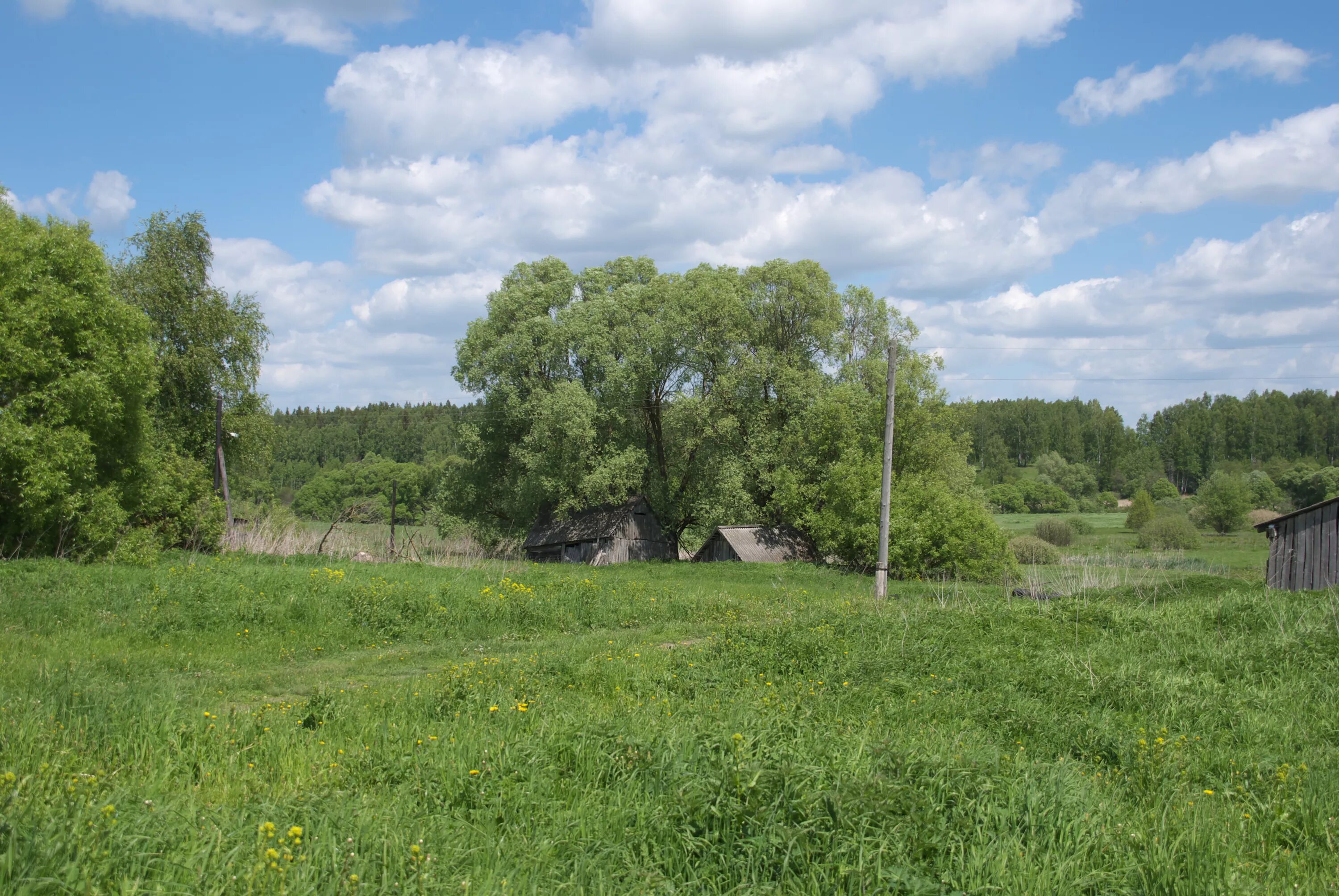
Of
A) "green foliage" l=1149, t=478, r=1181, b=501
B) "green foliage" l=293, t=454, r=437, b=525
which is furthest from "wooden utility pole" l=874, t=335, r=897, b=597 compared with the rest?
"green foliage" l=1149, t=478, r=1181, b=501

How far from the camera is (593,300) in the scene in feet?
127

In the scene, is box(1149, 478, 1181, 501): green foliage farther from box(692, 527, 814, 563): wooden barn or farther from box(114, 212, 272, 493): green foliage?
box(114, 212, 272, 493): green foliage

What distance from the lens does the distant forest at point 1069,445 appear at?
8225 centimetres

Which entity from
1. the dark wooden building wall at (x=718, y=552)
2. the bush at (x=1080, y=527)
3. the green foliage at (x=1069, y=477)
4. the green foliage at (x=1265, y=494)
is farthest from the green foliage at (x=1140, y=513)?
the dark wooden building wall at (x=718, y=552)

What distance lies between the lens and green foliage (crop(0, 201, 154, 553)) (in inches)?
747

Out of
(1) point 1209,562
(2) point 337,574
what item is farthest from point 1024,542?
(2) point 337,574

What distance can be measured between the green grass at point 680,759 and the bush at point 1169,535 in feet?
166

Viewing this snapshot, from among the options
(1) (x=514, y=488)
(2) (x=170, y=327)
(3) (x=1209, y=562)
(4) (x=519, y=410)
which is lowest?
(3) (x=1209, y=562)

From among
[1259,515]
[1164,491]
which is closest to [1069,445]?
[1164,491]

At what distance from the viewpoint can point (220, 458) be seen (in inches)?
1197

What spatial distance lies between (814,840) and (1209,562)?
46631 mm

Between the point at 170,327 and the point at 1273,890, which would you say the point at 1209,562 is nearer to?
the point at 1273,890

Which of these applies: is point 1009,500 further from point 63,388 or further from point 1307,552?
point 63,388

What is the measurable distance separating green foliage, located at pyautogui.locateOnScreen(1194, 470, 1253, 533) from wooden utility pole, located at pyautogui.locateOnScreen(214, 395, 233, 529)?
2728 inches
